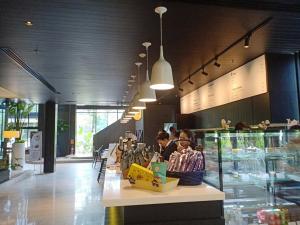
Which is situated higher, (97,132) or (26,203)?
(97,132)

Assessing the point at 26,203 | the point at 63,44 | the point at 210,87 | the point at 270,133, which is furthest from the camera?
the point at 210,87

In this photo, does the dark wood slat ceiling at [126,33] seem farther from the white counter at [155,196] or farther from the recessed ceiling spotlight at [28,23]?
the white counter at [155,196]

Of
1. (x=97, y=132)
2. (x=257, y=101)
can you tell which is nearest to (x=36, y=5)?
(x=257, y=101)

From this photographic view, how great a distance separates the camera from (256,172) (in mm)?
2666

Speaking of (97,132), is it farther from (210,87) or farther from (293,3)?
(293,3)

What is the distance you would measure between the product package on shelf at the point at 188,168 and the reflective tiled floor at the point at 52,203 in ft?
8.71

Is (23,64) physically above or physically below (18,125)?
above

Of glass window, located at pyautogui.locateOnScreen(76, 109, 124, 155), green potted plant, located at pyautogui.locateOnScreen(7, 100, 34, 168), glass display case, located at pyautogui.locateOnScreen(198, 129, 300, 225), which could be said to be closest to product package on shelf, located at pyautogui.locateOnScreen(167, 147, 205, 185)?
glass display case, located at pyautogui.locateOnScreen(198, 129, 300, 225)

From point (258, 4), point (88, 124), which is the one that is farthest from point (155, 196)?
point (88, 124)

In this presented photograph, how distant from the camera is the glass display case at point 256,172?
7.82 ft

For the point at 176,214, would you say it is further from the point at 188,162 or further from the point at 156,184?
the point at 188,162

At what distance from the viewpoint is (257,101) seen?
5.11 m

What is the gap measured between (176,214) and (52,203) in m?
4.56

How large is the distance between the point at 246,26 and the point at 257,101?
195 centimetres
